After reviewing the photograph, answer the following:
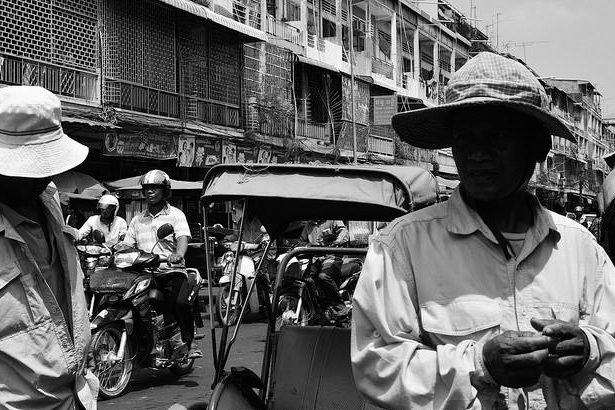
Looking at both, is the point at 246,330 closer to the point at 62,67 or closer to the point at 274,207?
the point at 274,207

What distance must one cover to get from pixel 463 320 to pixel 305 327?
8.24 ft

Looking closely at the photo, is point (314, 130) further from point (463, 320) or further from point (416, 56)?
point (463, 320)

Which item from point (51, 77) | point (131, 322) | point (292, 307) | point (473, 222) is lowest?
point (292, 307)

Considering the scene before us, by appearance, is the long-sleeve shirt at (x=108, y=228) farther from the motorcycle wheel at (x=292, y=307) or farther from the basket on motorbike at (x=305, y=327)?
the basket on motorbike at (x=305, y=327)

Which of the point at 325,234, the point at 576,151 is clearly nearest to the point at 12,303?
the point at 325,234

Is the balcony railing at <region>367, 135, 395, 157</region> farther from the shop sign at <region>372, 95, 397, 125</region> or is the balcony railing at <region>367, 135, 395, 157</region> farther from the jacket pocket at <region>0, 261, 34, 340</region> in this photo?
the jacket pocket at <region>0, 261, 34, 340</region>

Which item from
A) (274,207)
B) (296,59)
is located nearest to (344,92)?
(296,59)

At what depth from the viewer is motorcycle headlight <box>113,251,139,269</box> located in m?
6.12

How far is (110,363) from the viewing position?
19.0ft

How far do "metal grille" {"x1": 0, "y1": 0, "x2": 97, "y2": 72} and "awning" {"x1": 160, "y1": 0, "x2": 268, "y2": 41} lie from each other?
2.06 metres

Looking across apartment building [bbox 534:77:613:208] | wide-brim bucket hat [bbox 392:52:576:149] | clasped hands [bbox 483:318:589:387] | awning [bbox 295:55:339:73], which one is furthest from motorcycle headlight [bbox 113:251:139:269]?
apartment building [bbox 534:77:613:208]

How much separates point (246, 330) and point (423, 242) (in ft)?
27.1

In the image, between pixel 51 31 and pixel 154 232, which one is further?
pixel 51 31

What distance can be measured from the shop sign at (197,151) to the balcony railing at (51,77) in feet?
9.52
